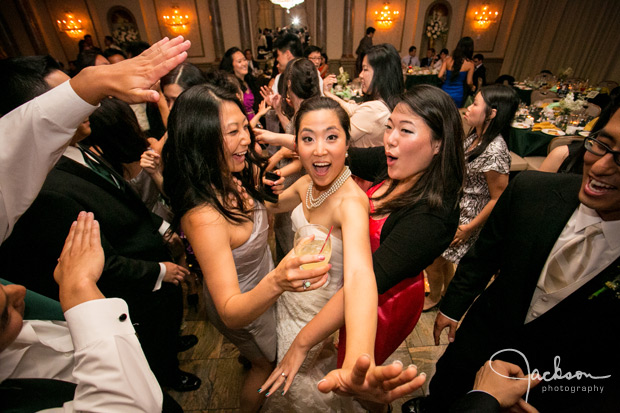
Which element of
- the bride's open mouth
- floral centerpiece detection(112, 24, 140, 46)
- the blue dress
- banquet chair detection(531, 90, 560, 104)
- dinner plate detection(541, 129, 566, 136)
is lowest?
dinner plate detection(541, 129, 566, 136)

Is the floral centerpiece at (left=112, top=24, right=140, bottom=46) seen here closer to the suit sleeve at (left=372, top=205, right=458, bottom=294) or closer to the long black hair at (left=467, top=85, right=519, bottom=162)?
the long black hair at (left=467, top=85, right=519, bottom=162)

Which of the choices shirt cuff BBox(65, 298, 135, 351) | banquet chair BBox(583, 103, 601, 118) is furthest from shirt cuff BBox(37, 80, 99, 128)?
banquet chair BBox(583, 103, 601, 118)

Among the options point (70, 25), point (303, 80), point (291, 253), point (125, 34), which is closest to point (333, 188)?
point (291, 253)

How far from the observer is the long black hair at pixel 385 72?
8.20 ft

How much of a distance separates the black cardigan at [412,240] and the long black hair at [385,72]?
58.5 inches

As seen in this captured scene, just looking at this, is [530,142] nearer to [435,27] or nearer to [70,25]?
[435,27]

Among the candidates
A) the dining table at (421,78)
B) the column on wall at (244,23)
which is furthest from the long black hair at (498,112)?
the column on wall at (244,23)

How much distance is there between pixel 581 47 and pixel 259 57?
1048 centimetres

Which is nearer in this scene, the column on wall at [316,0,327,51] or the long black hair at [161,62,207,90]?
the long black hair at [161,62,207,90]

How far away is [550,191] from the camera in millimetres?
1180

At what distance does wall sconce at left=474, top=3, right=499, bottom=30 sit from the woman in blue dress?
253 inches

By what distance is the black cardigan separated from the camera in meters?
1.21

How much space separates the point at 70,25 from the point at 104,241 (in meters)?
12.8

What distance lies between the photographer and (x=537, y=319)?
3.84 ft
